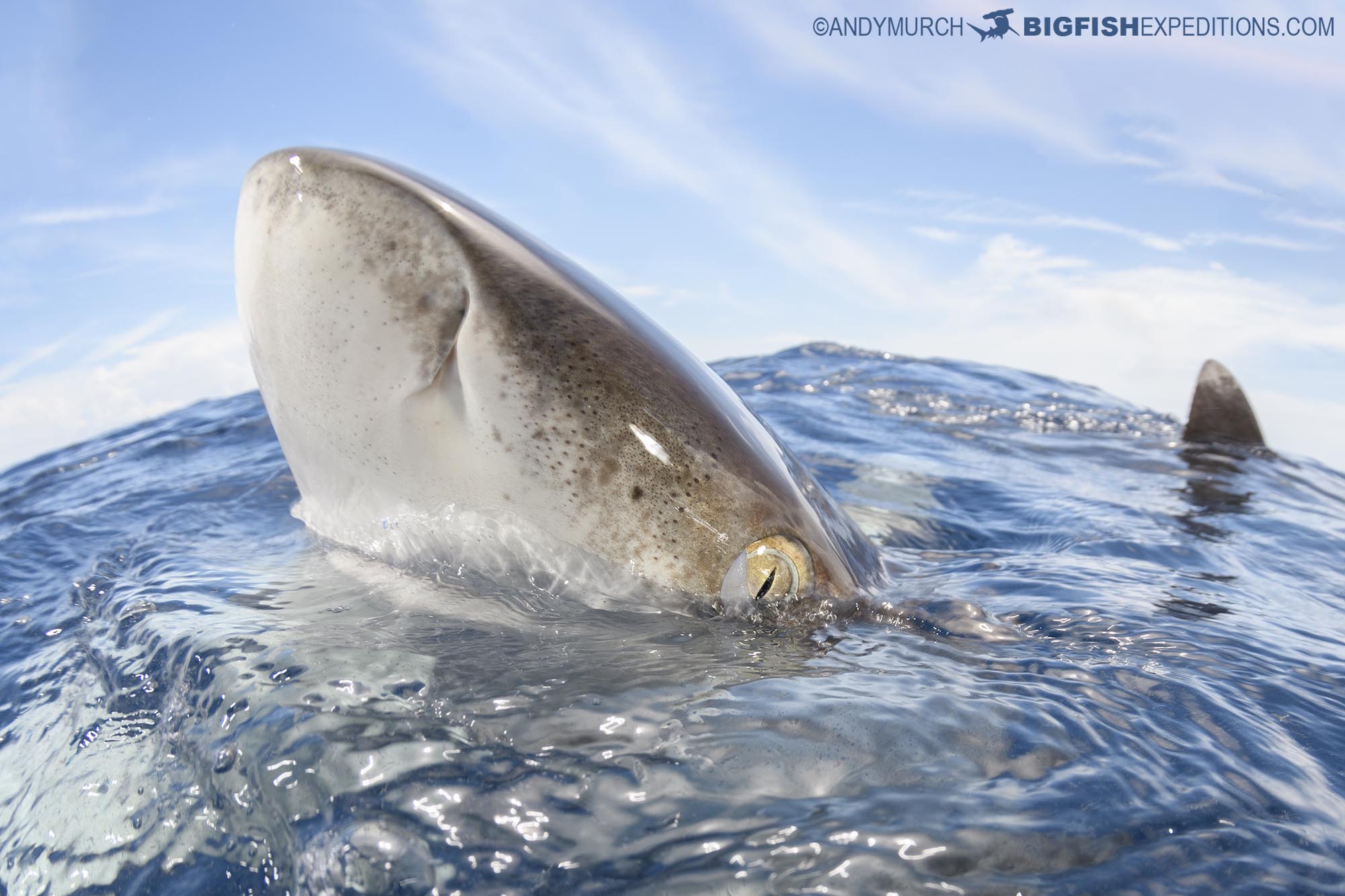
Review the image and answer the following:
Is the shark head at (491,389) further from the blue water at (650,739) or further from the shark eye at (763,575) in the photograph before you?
the blue water at (650,739)

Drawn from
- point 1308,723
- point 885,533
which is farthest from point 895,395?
point 1308,723

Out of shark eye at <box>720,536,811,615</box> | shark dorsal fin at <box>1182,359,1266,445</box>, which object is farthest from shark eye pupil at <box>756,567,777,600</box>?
shark dorsal fin at <box>1182,359,1266,445</box>

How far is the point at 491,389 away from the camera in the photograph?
2.06 meters

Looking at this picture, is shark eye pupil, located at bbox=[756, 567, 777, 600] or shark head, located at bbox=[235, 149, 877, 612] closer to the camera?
shark head, located at bbox=[235, 149, 877, 612]

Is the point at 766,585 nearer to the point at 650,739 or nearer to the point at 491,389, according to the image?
the point at 650,739

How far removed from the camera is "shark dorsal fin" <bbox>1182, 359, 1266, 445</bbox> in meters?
7.16

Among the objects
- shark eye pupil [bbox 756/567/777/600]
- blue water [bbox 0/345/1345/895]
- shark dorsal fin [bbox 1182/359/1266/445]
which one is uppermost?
shark dorsal fin [bbox 1182/359/1266/445]

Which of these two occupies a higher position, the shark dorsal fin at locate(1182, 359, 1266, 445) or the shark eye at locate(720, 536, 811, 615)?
the shark dorsal fin at locate(1182, 359, 1266, 445)

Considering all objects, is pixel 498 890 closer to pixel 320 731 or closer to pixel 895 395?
pixel 320 731

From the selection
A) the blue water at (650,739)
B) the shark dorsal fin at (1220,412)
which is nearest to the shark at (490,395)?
the blue water at (650,739)

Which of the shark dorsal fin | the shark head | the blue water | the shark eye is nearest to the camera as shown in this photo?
the blue water

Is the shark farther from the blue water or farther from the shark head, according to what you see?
the blue water

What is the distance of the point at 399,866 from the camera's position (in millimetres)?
1388

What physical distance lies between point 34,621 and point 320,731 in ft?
7.28
